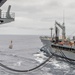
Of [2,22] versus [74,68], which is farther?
[74,68]

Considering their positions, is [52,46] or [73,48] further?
[52,46]

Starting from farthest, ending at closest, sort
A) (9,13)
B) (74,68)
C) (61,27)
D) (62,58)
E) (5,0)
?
(61,27) < (62,58) < (74,68) < (9,13) < (5,0)

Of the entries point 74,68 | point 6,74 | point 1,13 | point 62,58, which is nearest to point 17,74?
point 6,74

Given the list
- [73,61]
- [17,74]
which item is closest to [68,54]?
[73,61]

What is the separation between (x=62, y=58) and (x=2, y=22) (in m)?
48.1

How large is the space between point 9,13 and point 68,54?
4242 cm

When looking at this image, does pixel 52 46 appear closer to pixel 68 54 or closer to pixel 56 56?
pixel 56 56

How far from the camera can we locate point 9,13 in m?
29.2

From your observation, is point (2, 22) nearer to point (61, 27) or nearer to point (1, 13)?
point (1, 13)

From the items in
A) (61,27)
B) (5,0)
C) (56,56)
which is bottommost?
(56,56)

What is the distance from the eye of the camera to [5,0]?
26703mm

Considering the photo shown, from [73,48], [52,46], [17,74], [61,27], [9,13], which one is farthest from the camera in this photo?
[61,27]

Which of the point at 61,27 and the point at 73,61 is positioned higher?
the point at 61,27

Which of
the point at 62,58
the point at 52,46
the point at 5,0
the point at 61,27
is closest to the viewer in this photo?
the point at 5,0
